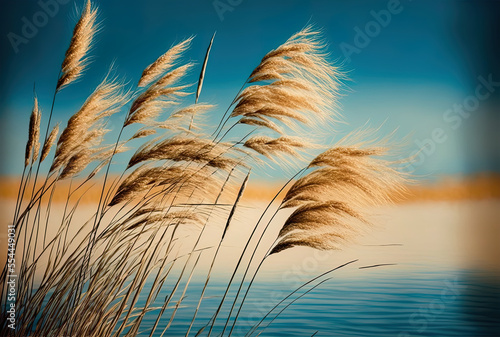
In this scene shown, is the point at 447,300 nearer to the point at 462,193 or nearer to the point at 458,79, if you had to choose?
the point at 462,193

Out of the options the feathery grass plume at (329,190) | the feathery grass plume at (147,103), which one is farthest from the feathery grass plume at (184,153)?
the feathery grass plume at (329,190)

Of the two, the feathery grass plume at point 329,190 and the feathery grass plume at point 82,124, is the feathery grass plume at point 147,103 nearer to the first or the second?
the feathery grass plume at point 82,124

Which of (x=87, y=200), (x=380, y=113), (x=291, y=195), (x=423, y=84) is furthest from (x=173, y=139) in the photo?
(x=423, y=84)

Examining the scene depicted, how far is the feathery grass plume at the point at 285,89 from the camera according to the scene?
1668 millimetres

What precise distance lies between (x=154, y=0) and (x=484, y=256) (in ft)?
7.65

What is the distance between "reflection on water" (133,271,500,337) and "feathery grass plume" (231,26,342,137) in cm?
114

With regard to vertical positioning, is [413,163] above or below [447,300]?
above

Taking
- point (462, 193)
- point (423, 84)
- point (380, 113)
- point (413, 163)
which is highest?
point (423, 84)

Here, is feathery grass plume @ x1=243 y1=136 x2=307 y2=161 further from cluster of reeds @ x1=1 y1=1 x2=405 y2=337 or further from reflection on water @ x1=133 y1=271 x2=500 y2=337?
reflection on water @ x1=133 y1=271 x2=500 y2=337

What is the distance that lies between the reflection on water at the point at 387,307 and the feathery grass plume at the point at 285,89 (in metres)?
1.14

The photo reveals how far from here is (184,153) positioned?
167cm

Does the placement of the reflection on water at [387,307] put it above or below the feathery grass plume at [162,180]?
below

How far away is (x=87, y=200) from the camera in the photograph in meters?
2.55

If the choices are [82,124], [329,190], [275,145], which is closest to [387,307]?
[329,190]
